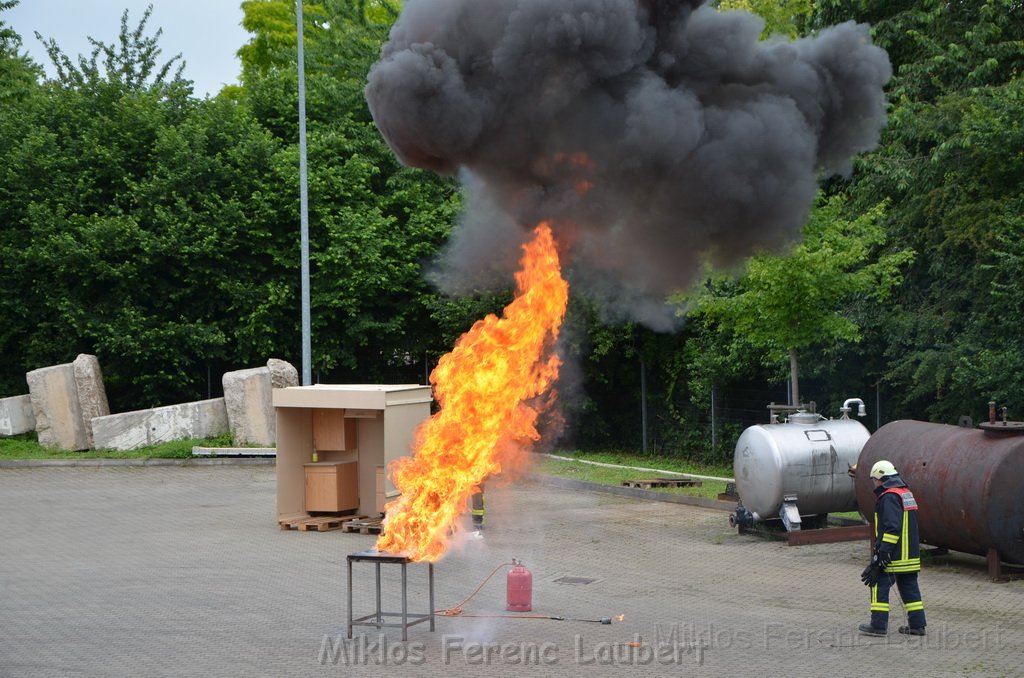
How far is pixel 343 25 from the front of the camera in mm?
34406

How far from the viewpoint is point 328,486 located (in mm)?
18141

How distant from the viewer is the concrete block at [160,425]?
88.6ft

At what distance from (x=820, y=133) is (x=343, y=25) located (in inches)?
971

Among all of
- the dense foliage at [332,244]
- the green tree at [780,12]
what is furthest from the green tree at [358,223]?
the green tree at [780,12]

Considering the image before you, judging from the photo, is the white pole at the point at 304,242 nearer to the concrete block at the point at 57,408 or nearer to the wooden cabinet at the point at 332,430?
the concrete block at the point at 57,408

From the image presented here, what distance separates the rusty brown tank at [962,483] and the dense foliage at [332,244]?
654 cm

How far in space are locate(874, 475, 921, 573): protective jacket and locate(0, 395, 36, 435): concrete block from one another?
74.8ft

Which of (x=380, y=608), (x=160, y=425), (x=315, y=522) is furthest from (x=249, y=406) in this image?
(x=380, y=608)

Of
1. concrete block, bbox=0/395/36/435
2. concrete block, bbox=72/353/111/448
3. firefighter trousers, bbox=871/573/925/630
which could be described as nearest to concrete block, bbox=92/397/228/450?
concrete block, bbox=72/353/111/448

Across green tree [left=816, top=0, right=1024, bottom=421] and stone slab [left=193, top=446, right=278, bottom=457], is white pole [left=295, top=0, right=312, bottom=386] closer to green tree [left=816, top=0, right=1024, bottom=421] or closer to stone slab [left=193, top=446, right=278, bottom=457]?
stone slab [left=193, top=446, right=278, bottom=457]

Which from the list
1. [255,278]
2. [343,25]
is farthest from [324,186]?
[343,25]

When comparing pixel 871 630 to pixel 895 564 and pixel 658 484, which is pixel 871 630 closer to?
pixel 895 564

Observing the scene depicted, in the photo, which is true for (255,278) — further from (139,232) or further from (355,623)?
(355,623)

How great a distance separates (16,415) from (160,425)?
3983mm
